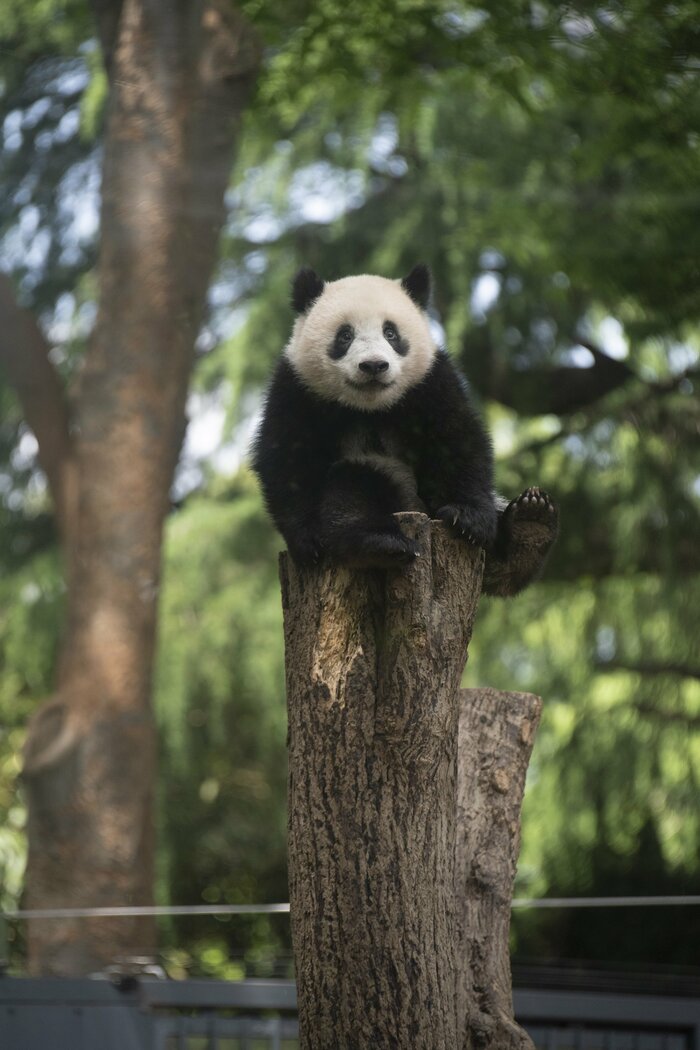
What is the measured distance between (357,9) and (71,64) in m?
1.32

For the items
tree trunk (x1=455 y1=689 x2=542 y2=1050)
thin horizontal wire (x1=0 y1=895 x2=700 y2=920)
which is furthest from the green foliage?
tree trunk (x1=455 y1=689 x2=542 y2=1050)

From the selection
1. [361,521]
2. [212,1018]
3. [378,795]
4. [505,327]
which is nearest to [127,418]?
[505,327]

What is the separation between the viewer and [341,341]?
2205mm

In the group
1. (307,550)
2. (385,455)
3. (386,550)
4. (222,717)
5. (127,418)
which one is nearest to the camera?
(386,550)

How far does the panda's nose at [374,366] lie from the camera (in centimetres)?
206

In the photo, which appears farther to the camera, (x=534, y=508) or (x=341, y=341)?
(x=341, y=341)

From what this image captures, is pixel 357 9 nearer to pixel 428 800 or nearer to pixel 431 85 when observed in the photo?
pixel 431 85

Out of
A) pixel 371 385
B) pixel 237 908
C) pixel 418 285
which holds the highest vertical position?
pixel 418 285

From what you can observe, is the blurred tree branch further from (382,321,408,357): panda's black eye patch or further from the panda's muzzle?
the panda's muzzle

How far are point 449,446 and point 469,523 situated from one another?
0.29 metres

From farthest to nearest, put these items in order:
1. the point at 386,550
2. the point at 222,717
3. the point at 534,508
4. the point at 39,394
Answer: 1. the point at 222,717
2. the point at 39,394
3. the point at 534,508
4. the point at 386,550

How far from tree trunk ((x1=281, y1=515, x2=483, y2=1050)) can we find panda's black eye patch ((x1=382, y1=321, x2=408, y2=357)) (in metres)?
0.51

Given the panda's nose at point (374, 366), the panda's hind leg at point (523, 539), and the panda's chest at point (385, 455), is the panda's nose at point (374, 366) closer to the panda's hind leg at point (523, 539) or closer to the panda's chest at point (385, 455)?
the panda's chest at point (385, 455)

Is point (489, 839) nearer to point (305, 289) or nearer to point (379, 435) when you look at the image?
point (379, 435)
